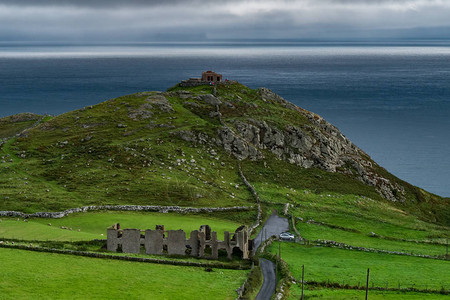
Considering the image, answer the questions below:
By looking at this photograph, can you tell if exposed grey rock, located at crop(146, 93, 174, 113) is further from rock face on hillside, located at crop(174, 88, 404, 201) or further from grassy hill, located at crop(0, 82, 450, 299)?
rock face on hillside, located at crop(174, 88, 404, 201)

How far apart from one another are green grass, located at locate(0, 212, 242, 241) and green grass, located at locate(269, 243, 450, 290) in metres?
11.9

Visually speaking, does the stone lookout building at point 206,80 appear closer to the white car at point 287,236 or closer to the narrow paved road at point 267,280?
the white car at point 287,236

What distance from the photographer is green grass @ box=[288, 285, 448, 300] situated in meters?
51.4

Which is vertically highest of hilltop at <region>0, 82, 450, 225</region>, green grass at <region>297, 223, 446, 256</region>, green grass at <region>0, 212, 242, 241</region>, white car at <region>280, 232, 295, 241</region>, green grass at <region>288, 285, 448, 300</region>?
hilltop at <region>0, 82, 450, 225</region>

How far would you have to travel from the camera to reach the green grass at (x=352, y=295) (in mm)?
51406

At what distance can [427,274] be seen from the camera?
61.1 metres

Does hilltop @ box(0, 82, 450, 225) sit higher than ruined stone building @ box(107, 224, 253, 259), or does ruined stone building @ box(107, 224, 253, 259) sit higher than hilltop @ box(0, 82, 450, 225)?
hilltop @ box(0, 82, 450, 225)

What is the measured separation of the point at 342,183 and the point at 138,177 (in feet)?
149

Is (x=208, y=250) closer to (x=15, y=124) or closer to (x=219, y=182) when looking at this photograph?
(x=219, y=182)

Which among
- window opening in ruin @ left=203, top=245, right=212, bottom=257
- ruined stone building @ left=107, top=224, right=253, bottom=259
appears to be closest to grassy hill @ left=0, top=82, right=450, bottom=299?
ruined stone building @ left=107, top=224, right=253, bottom=259

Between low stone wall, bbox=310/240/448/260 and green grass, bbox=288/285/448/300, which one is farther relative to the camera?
low stone wall, bbox=310/240/448/260

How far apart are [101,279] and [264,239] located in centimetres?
2915

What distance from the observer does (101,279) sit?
170 feet

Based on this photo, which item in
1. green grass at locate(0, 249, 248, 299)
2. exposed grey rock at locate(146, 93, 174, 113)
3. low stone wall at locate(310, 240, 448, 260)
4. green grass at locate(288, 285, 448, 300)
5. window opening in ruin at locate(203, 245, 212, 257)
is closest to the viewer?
green grass at locate(0, 249, 248, 299)
